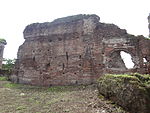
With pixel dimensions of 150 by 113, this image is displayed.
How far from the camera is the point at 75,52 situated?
42.5ft

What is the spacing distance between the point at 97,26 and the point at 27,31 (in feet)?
22.3

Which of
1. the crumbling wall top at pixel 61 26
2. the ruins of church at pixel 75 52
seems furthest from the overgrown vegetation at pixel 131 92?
the crumbling wall top at pixel 61 26

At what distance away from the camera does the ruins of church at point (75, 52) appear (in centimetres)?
1167

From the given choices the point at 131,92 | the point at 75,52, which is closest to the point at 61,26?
the point at 75,52

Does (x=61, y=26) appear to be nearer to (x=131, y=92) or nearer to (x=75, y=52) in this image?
(x=75, y=52)

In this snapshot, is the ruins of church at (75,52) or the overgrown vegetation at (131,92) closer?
the overgrown vegetation at (131,92)

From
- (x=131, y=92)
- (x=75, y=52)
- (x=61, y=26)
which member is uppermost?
(x=61, y=26)

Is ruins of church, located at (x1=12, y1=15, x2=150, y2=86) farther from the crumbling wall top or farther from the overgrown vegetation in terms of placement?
the overgrown vegetation

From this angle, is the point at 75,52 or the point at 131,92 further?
the point at 75,52

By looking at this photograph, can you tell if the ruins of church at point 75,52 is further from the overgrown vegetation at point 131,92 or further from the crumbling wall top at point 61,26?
the overgrown vegetation at point 131,92

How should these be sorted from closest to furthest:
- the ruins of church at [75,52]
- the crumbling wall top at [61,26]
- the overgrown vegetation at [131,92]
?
the overgrown vegetation at [131,92] < the ruins of church at [75,52] < the crumbling wall top at [61,26]

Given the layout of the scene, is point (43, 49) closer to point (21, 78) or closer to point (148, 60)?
point (21, 78)

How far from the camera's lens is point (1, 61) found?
22.0 meters

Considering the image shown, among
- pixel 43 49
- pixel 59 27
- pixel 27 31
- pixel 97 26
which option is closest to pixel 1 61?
pixel 27 31
